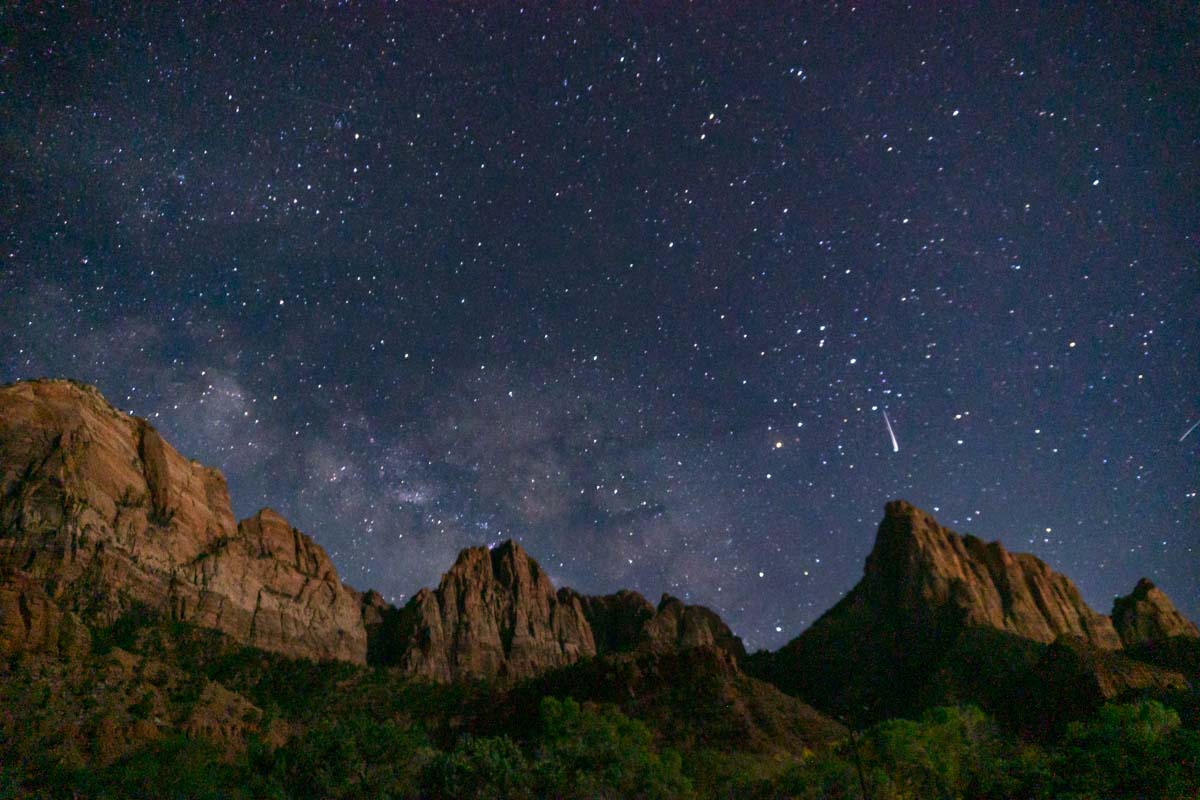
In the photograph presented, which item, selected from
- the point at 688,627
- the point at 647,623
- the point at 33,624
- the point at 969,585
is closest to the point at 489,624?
the point at 647,623

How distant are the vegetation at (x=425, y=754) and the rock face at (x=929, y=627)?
18262mm

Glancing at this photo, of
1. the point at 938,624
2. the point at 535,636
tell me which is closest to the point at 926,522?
the point at 938,624

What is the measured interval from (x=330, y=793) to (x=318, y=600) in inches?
3706

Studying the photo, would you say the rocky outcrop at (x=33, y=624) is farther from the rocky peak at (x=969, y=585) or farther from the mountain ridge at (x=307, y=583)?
the rocky peak at (x=969, y=585)

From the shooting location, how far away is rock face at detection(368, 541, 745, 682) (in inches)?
4867

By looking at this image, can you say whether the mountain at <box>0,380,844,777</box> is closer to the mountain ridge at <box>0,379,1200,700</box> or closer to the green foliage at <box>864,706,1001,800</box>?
the mountain ridge at <box>0,379,1200,700</box>

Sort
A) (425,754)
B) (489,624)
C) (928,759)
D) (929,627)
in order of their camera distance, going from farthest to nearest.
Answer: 1. (489,624)
2. (929,627)
3. (928,759)
4. (425,754)

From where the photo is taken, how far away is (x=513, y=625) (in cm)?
14038

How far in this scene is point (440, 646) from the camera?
123625mm

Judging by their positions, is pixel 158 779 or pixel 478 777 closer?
pixel 478 777

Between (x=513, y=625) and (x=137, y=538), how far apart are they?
72627mm

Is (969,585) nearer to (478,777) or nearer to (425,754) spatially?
(425,754)

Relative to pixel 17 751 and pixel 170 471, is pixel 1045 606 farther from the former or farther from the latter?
pixel 170 471

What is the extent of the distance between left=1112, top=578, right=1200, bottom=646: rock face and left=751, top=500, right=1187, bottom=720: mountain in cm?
24
